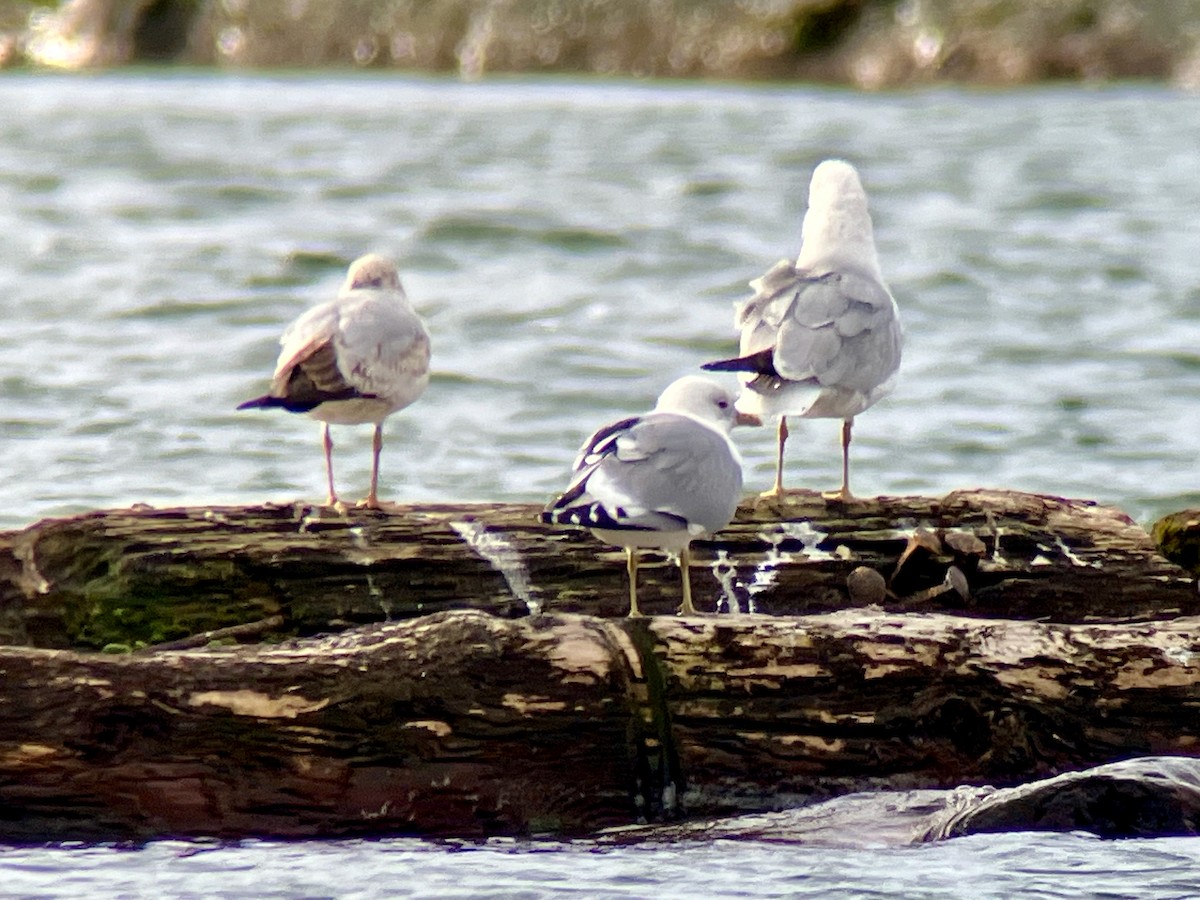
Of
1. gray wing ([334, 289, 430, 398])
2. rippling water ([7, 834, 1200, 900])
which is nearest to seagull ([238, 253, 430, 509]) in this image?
gray wing ([334, 289, 430, 398])

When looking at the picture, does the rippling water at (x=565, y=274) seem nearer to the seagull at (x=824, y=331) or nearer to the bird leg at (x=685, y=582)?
the seagull at (x=824, y=331)

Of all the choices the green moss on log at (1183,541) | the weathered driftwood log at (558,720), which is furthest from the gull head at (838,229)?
the weathered driftwood log at (558,720)

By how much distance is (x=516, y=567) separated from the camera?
5.57 m

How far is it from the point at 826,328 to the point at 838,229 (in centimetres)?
78

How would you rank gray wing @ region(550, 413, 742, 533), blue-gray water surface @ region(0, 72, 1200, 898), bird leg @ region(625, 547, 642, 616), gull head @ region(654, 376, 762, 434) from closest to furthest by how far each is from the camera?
blue-gray water surface @ region(0, 72, 1200, 898)
gray wing @ region(550, 413, 742, 533)
bird leg @ region(625, 547, 642, 616)
gull head @ region(654, 376, 762, 434)

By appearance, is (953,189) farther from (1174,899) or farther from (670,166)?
(1174,899)

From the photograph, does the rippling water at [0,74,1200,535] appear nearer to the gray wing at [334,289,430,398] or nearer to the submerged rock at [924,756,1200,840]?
the gray wing at [334,289,430,398]

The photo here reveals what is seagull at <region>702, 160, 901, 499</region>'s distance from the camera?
20.4 feet

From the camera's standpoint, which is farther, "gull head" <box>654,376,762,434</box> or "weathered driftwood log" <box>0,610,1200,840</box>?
"gull head" <box>654,376,762,434</box>

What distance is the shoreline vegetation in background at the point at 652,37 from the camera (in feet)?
97.9

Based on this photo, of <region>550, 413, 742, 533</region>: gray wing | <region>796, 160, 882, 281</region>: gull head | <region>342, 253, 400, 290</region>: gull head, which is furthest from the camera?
<region>342, 253, 400, 290</region>: gull head

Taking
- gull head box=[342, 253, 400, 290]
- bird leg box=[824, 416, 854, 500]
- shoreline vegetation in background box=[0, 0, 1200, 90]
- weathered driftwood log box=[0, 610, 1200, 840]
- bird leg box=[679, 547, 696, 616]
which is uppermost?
shoreline vegetation in background box=[0, 0, 1200, 90]

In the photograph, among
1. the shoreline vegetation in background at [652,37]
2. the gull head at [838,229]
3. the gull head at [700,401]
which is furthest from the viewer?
the shoreline vegetation in background at [652,37]

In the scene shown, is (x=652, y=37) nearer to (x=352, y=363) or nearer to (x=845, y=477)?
(x=845, y=477)
